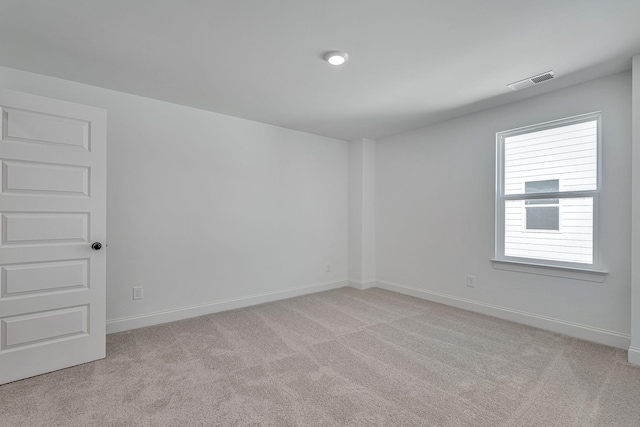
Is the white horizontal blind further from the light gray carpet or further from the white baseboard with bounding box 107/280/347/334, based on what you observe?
the white baseboard with bounding box 107/280/347/334

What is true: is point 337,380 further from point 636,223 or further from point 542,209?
point 542,209

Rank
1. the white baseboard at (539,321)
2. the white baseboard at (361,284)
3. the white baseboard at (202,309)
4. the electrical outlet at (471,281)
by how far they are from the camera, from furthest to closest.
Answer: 1. the white baseboard at (361,284)
2. the electrical outlet at (471,281)
3. the white baseboard at (202,309)
4. the white baseboard at (539,321)

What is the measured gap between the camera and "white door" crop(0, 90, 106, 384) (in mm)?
2186

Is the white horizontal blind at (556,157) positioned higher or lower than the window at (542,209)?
higher

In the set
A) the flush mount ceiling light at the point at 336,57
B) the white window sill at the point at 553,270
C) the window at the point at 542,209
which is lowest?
the white window sill at the point at 553,270

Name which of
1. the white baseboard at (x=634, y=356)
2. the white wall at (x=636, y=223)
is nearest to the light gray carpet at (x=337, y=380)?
the white baseboard at (x=634, y=356)

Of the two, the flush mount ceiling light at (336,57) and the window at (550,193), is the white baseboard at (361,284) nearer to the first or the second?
the window at (550,193)

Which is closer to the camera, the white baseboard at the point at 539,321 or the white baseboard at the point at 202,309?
the white baseboard at the point at 539,321

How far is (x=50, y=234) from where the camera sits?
232 cm

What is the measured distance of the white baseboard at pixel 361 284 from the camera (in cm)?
482

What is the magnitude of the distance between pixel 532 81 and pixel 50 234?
14.3ft

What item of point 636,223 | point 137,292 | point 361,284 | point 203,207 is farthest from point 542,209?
point 137,292

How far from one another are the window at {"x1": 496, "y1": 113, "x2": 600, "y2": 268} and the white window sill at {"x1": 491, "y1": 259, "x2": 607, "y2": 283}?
63mm

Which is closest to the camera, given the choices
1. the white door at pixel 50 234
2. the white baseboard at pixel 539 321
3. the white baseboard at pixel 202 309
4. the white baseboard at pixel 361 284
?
the white door at pixel 50 234
